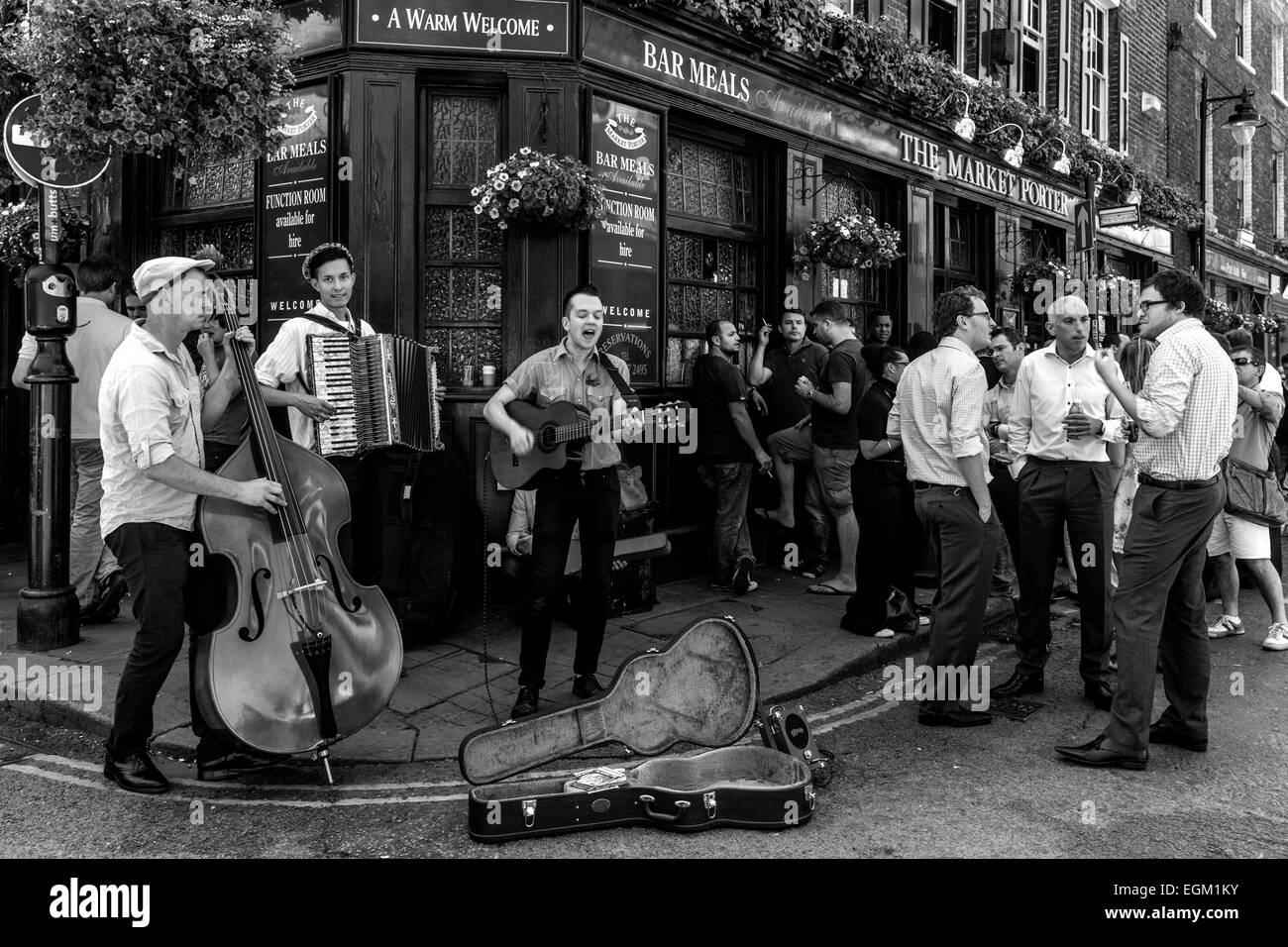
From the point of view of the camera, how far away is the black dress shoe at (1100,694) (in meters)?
5.49

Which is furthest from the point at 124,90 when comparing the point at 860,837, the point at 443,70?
the point at 860,837

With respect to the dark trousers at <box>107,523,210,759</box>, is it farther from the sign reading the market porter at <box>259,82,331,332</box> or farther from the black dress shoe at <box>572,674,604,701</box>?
the sign reading the market porter at <box>259,82,331,332</box>

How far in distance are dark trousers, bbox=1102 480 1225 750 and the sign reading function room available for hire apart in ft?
17.1

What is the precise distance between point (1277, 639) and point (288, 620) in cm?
636

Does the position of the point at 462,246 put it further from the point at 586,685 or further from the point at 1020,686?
the point at 1020,686

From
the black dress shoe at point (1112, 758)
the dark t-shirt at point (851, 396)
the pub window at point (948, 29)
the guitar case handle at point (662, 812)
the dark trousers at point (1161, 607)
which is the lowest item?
the black dress shoe at point (1112, 758)

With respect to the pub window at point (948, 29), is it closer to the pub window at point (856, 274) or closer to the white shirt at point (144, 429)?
the pub window at point (856, 274)

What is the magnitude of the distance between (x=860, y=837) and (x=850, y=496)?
4.38 m

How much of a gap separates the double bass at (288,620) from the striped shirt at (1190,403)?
11.7 feet

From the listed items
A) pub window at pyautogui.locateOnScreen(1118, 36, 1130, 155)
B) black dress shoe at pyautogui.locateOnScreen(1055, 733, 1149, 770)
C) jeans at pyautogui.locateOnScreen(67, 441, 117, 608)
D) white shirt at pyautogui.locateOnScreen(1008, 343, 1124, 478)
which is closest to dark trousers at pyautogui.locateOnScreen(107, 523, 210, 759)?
jeans at pyautogui.locateOnScreen(67, 441, 117, 608)

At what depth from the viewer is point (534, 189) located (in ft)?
22.6

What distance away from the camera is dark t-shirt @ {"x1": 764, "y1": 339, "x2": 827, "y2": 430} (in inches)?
341

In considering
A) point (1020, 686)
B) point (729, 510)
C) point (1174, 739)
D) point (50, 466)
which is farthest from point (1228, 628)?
point (50, 466)

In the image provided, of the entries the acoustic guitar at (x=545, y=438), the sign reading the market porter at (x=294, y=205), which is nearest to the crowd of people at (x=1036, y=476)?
the acoustic guitar at (x=545, y=438)
